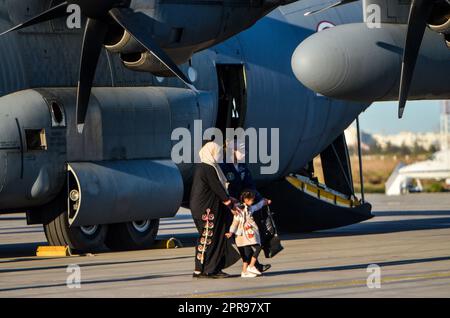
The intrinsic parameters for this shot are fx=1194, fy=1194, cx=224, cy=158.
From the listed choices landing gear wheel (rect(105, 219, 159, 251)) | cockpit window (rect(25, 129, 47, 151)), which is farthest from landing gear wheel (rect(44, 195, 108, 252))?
cockpit window (rect(25, 129, 47, 151))

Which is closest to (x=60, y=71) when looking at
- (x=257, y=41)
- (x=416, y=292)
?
(x=257, y=41)

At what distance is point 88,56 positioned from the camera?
17.9 meters

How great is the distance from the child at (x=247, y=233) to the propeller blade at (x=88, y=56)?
3285 millimetres

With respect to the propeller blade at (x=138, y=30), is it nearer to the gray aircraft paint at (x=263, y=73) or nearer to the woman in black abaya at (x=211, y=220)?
the woman in black abaya at (x=211, y=220)

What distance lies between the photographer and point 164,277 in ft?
54.9

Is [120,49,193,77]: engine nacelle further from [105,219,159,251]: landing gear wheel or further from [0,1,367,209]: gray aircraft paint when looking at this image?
[105,219,159,251]: landing gear wheel

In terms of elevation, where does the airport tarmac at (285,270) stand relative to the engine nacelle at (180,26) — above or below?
below

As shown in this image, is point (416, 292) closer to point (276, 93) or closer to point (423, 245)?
point (423, 245)

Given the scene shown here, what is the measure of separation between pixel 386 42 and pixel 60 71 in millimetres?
5825

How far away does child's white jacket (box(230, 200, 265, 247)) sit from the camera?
16.1m

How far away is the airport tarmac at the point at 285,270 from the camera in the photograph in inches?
583

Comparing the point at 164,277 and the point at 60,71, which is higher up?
the point at 60,71

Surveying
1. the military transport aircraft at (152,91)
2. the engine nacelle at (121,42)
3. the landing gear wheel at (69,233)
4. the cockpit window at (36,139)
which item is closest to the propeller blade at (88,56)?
the military transport aircraft at (152,91)
